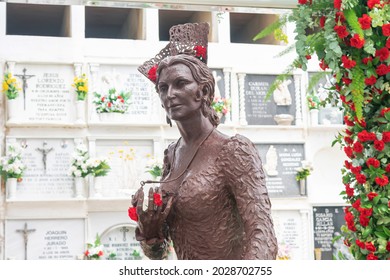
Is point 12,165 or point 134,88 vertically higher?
point 134,88

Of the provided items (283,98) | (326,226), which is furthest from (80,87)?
(326,226)

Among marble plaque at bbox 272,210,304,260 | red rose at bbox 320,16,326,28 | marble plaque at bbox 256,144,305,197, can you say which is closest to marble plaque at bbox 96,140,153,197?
marble plaque at bbox 256,144,305,197

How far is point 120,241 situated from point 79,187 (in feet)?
2.49

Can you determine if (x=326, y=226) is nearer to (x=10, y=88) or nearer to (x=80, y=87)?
(x=80, y=87)

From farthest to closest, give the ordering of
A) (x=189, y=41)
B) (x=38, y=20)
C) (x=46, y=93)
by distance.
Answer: (x=38, y=20) → (x=46, y=93) → (x=189, y=41)

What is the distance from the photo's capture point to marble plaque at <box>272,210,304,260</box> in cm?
782

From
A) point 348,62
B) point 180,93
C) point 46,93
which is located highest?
point 46,93

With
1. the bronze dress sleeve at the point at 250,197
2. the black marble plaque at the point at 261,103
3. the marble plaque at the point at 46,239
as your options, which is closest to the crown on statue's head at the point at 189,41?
the bronze dress sleeve at the point at 250,197

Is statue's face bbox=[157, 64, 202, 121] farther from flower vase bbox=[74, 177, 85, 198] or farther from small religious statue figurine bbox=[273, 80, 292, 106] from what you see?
small religious statue figurine bbox=[273, 80, 292, 106]

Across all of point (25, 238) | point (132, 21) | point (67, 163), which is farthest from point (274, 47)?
point (25, 238)

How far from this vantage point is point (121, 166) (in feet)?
24.8

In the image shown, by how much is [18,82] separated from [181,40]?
5870 mm

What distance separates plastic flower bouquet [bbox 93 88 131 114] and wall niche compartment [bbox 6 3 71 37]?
2.89 ft
